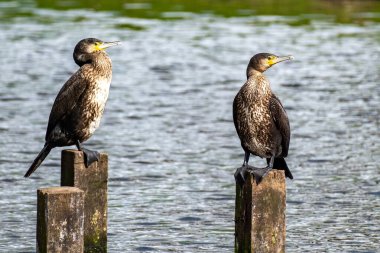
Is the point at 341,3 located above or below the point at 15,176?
above

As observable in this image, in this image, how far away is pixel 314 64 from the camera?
26.1 m

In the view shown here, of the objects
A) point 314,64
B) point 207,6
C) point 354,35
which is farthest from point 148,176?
point 207,6

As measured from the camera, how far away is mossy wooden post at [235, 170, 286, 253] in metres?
9.04

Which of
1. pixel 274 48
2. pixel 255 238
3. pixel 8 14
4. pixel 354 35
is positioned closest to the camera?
pixel 255 238

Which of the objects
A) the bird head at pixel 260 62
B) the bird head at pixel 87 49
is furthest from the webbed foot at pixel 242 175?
the bird head at pixel 87 49

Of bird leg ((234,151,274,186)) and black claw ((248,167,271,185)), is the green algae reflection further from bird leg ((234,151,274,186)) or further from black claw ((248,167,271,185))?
black claw ((248,167,271,185))

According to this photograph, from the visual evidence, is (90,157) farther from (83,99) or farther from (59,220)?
(59,220)

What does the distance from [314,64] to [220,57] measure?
2266 millimetres

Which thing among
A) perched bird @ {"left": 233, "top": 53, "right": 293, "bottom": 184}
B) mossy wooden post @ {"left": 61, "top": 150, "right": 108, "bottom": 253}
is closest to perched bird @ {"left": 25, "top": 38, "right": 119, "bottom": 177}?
mossy wooden post @ {"left": 61, "top": 150, "right": 108, "bottom": 253}

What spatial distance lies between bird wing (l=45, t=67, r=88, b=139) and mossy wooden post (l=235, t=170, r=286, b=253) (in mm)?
1908

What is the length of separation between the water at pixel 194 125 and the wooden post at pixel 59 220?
2.40 meters

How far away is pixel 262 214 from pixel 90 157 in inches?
64.6

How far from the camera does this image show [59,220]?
345 inches

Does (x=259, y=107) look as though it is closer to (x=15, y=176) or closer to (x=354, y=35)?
(x=15, y=176)
